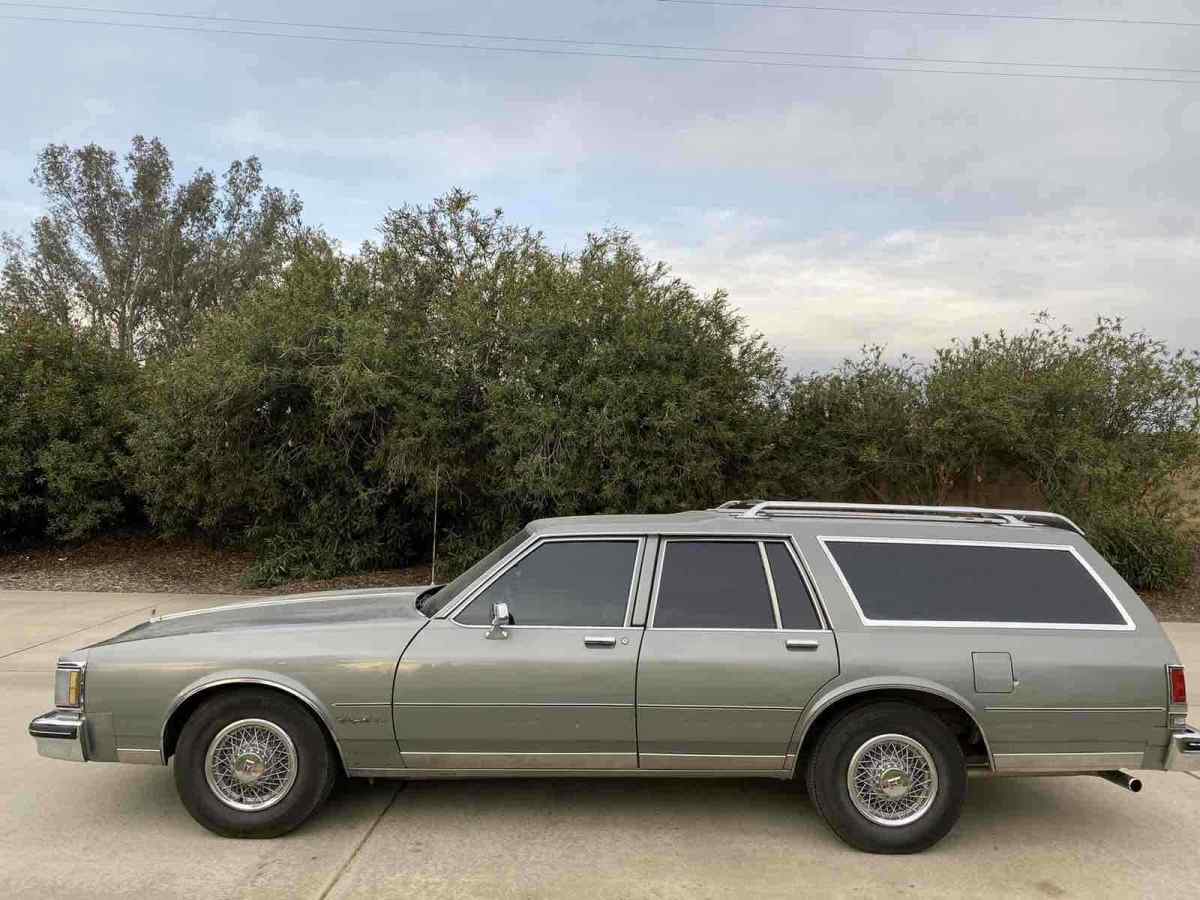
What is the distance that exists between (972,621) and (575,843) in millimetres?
2114

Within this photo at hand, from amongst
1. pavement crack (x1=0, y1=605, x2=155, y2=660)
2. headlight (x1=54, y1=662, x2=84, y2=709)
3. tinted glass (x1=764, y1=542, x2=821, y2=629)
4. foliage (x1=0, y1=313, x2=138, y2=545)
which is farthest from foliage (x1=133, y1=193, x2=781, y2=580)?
headlight (x1=54, y1=662, x2=84, y2=709)

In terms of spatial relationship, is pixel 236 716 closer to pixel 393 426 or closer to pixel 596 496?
pixel 596 496

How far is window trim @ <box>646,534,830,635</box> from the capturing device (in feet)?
14.1

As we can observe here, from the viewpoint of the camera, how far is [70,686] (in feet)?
13.9

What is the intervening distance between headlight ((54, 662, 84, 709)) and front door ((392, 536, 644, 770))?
1.46 m

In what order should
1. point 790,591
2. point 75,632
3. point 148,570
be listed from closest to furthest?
point 790,591, point 75,632, point 148,570

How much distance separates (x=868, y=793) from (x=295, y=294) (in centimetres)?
951

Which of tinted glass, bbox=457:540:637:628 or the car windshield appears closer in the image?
tinted glass, bbox=457:540:637:628

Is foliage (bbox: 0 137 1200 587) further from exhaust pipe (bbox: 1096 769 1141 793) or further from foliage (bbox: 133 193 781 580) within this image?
exhaust pipe (bbox: 1096 769 1141 793)

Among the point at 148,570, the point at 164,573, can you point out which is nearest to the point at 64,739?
the point at 164,573

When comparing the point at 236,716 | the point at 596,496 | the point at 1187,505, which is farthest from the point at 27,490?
the point at 1187,505

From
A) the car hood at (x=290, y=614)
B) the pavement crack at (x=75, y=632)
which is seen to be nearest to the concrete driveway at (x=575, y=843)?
the car hood at (x=290, y=614)

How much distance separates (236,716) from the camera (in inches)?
166

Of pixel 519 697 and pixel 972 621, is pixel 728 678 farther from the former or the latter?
pixel 972 621
